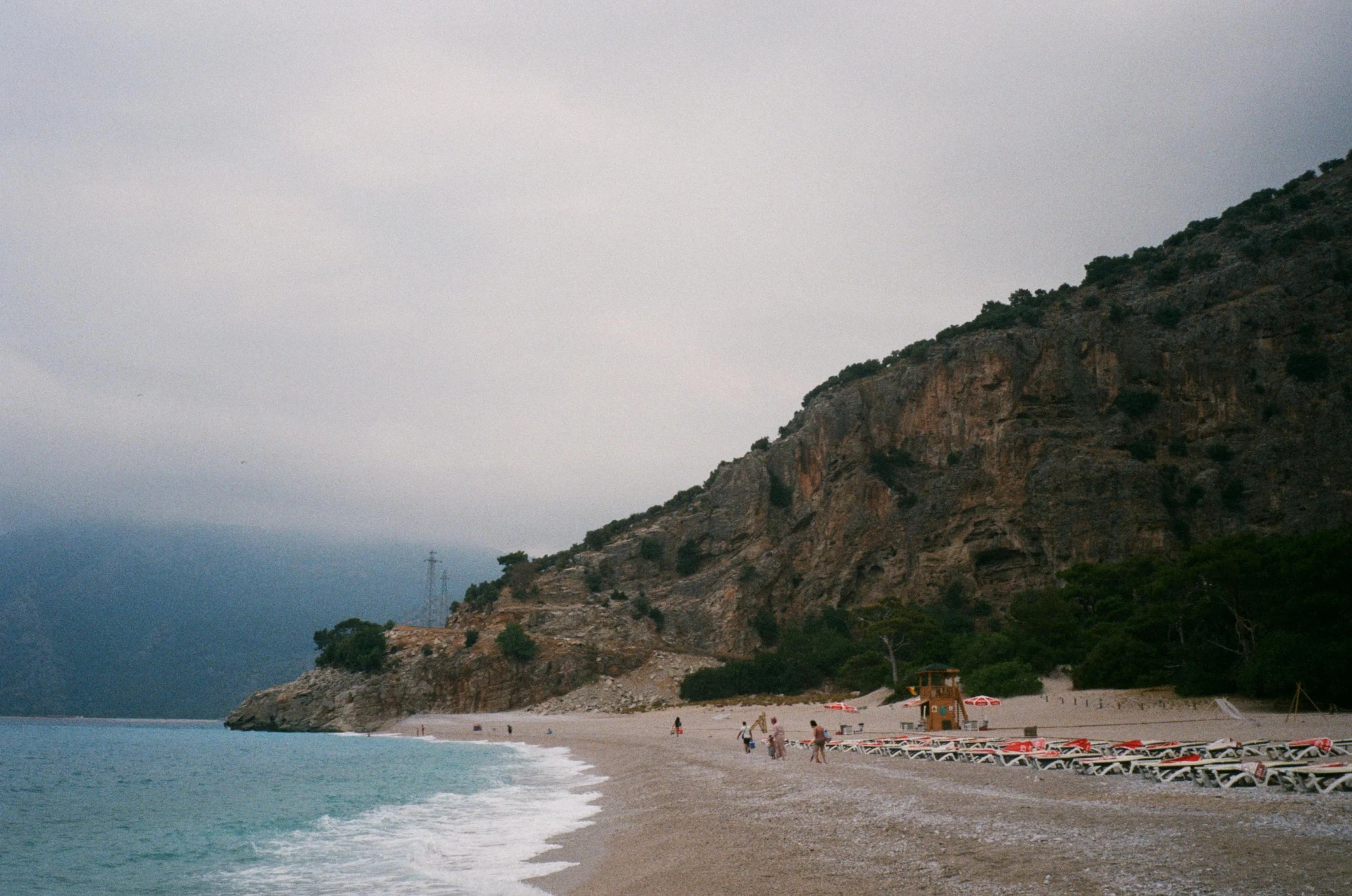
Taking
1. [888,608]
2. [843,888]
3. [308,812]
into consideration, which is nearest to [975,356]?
[888,608]

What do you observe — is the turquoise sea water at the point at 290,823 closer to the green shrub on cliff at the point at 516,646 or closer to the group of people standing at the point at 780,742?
the group of people standing at the point at 780,742

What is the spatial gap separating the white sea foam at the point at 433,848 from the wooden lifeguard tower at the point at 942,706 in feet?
46.7

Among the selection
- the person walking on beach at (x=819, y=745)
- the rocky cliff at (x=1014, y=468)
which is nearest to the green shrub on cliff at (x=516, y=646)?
the rocky cliff at (x=1014, y=468)

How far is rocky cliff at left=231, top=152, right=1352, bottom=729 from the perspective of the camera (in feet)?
212

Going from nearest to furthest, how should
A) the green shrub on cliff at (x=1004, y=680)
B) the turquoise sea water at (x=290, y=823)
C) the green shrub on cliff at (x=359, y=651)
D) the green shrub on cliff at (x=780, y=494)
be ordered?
the turquoise sea water at (x=290, y=823) < the green shrub on cliff at (x=1004, y=680) < the green shrub on cliff at (x=359, y=651) < the green shrub on cliff at (x=780, y=494)

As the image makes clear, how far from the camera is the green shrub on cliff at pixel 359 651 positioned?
7936cm

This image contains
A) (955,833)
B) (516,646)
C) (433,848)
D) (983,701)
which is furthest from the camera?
(516,646)

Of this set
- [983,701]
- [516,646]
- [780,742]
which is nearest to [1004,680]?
[983,701]

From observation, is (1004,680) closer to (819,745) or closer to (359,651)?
(819,745)

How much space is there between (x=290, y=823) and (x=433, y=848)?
7.21 m

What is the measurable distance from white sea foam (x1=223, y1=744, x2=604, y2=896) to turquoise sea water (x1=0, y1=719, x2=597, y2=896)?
0.05 meters

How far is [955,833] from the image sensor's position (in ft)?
33.5

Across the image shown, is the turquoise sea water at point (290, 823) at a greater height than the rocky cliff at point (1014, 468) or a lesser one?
lesser

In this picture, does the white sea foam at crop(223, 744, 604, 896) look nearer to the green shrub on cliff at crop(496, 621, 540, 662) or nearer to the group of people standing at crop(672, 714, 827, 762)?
the group of people standing at crop(672, 714, 827, 762)
